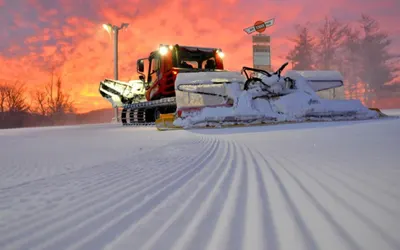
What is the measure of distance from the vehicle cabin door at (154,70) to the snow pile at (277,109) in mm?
3419

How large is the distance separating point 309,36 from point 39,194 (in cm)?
3665

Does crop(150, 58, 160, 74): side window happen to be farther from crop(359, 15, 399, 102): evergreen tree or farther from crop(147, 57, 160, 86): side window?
crop(359, 15, 399, 102): evergreen tree

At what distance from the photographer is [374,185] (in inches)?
48.3

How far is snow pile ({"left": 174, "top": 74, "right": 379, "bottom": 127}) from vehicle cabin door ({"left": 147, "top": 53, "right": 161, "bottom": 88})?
11.2 feet

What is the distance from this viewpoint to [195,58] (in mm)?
9695

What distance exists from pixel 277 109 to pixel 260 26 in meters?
13.4

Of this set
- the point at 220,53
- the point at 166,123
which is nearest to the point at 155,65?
the point at 220,53

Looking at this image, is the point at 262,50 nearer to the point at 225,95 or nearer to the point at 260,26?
the point at 260,26

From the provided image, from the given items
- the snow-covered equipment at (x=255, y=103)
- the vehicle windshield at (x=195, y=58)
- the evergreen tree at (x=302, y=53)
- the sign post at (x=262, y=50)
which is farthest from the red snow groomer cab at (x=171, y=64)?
the evergreen tree at (x=302, y=53)

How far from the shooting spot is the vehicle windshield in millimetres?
9266

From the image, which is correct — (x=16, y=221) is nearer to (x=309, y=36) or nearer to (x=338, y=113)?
(x=338, y=113)

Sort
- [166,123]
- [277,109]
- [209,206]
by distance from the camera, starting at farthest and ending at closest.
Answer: [277,109] < [166,123] < [209,206]

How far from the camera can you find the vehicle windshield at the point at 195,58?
9266 millimetres

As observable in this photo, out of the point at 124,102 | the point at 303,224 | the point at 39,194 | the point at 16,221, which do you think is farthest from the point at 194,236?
the point at 124,102
